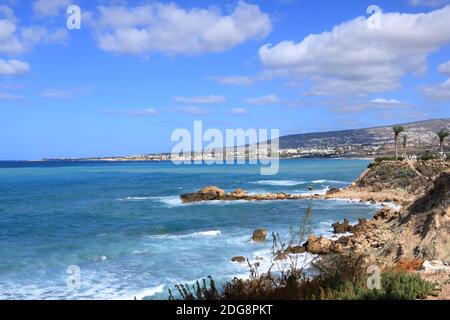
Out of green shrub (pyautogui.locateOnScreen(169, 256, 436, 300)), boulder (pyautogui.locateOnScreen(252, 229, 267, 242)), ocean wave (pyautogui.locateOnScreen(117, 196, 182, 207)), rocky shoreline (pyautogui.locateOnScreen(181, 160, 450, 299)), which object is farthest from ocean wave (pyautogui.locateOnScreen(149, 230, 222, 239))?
ocean wave (pyautogui.locateOnScreen(117, 196, 182, 207))

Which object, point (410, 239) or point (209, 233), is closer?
point (410, 239)

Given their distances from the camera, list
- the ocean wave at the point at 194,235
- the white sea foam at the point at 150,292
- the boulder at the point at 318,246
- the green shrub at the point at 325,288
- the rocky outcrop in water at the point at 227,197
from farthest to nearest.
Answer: the rocky outcrop in water at the point at 227,197 → the ocean wave at the point at 194,235 → the boulder at the point at 318,246 → the white sea foam at the point at 150,292 → the green shrub at the point at 325,288

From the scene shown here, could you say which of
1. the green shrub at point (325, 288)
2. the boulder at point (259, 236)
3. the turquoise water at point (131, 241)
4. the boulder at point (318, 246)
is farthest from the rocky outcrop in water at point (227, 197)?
the green shrub at point (325, 288)

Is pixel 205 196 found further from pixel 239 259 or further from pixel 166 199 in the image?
pixel 239 259

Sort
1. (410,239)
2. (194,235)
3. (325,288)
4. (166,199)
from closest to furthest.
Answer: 1. (325,288)
2. (410,239)
3. (194,235)
4. (166,199)

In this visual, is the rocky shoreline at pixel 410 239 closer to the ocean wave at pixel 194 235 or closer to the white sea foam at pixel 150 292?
the ocean wave at pixel 194 235

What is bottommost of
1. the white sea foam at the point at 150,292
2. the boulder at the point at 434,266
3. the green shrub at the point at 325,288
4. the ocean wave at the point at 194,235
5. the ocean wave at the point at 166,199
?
the ocean wave at the point at 166,199

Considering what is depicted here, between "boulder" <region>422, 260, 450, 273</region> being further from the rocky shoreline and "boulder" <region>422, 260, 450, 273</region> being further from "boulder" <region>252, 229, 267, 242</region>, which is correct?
"boulder" <region>252, 229, 267, 242</region>

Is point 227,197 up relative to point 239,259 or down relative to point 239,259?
down

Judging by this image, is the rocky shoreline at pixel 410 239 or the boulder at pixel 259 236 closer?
the rocky shoreline at pixel 410 239

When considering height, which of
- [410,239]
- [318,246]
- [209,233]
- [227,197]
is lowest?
[209,233]

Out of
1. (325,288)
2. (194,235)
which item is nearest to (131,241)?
(194,235)

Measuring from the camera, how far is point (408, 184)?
5069 cm
